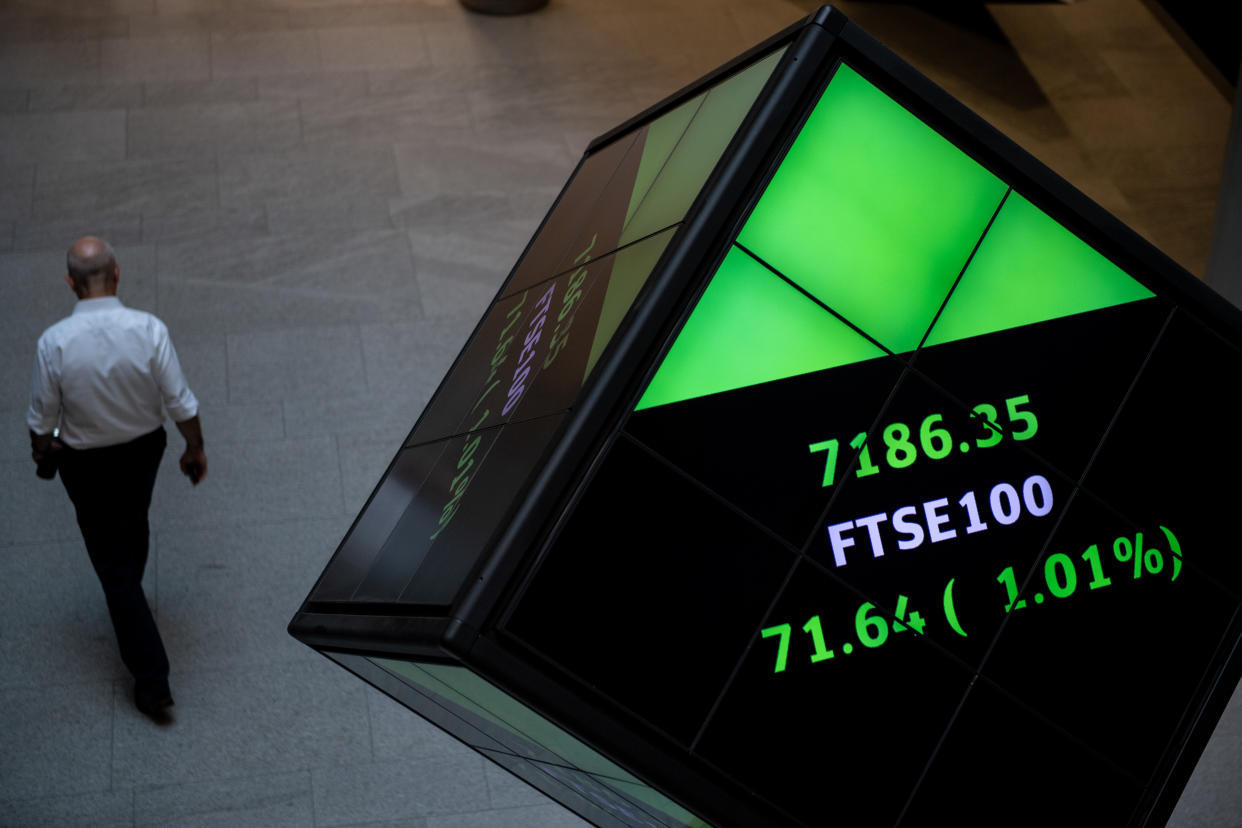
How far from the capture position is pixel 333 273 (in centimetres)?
968

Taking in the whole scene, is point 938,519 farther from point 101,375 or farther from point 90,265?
point 90,265

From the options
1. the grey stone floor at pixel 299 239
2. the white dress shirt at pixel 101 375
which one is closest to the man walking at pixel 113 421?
the white dress shirt at pixel 101 375

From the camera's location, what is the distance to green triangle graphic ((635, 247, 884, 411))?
315cm

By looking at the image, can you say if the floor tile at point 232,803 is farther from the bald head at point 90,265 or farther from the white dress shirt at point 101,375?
the bald head at point 90,265

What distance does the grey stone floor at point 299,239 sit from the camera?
6.48m

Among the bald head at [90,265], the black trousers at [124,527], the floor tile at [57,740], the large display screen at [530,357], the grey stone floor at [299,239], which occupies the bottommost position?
the floor tile at [57,740]

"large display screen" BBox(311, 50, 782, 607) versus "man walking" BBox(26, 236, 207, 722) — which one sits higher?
"large display screen" BBox(311, 50, 782, 607)

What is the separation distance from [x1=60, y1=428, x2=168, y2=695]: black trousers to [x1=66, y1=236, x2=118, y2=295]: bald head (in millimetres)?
787

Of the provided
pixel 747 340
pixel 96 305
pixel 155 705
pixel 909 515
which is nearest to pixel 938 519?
pixel 909 515

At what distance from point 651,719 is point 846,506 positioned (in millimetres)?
773

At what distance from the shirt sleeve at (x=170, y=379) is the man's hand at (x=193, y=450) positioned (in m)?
0.07

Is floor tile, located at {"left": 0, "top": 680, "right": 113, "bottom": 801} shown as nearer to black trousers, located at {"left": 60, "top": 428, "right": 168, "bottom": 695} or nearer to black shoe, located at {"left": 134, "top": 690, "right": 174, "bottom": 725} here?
black shoe, located at {"left": 134, "top": 690, "right": 174, "bottom": 725}

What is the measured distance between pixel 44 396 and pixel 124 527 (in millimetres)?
790

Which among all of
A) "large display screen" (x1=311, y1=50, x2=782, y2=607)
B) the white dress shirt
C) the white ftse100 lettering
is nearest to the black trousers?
the white dress shirt
